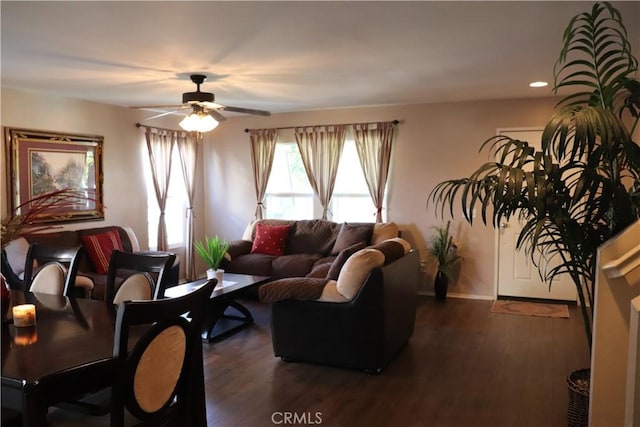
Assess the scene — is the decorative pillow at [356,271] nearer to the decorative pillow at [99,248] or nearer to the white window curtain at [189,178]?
the decorative pillow at [99,248]

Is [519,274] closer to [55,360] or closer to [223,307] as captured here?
[223,307]

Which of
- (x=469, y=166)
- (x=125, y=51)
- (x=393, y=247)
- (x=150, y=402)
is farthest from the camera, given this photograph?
(x=469, y=166)

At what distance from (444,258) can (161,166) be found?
3.82 metres

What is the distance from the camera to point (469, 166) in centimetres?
586

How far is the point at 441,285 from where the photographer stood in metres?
5.84

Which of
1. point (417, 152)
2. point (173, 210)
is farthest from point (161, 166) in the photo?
point (417, 152)

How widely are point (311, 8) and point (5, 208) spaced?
3926mm

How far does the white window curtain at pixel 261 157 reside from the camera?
6.87 m

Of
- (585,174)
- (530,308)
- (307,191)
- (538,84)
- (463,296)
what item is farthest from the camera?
(307,191)

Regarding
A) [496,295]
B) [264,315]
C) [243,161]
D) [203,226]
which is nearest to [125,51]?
[264,315]

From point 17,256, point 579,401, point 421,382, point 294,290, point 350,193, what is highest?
point 350,193

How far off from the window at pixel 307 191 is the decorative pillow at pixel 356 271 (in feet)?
9.51

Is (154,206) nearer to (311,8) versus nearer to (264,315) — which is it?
(264,315)

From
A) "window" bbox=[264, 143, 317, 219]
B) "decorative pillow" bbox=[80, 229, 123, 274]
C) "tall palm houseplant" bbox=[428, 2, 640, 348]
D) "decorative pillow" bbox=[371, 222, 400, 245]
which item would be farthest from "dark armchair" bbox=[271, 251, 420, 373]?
"window" bbox=[264, 143, 317, 219]
